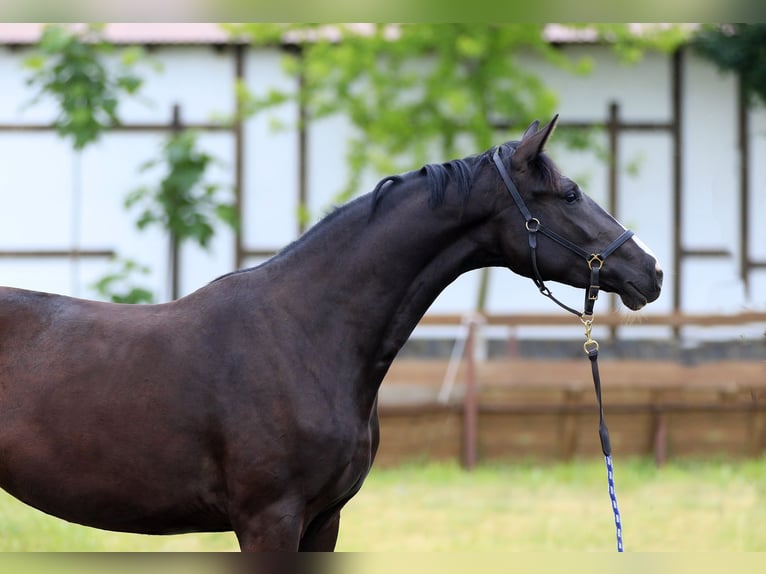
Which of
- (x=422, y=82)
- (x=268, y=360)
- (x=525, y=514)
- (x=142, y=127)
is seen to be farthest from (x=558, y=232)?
(x=142, y=127)

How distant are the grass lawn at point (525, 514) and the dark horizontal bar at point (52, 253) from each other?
17.9ft

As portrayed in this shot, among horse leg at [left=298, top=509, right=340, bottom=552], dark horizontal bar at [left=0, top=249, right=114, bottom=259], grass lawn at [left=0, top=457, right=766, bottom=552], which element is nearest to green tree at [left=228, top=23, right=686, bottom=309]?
dark horizontal bar at [left=0, top=249, right=114, bottom=259]

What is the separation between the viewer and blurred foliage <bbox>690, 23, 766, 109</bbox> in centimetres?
1147

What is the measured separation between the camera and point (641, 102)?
12695 mm

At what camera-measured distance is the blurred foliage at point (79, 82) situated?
29.7ft

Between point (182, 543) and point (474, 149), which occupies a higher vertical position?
point (474, 149)

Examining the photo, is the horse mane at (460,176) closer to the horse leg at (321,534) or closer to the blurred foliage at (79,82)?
the horse leg at (321,534)

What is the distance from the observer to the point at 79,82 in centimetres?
919

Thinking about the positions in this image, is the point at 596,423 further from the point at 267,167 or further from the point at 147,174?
the point at 147,174

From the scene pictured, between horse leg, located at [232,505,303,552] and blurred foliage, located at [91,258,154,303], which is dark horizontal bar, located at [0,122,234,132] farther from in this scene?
horse leg, located at [232,505,303,552]

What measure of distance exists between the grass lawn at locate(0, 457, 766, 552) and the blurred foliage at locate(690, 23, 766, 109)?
4.95 metres

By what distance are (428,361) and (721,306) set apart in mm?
3147

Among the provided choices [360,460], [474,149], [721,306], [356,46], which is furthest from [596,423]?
[360,460]

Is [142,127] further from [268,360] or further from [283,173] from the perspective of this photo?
[268,360]
